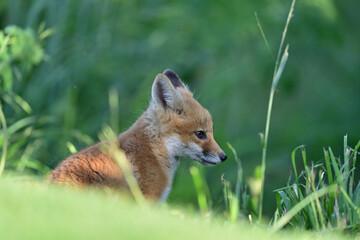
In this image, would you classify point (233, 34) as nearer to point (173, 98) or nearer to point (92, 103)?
point (92, 103)

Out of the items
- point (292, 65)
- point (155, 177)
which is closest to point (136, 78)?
point (292, 65)

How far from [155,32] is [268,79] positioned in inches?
90.6

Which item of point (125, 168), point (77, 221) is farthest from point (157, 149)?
point (77, 221)

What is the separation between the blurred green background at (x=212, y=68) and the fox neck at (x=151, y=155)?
3328 mm

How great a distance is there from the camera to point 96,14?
1056 cm

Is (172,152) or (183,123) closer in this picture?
(172,152)

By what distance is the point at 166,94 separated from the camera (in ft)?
20.0

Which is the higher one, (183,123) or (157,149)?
(183,123)

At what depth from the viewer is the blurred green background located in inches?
389

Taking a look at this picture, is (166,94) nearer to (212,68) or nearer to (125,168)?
(125,168)

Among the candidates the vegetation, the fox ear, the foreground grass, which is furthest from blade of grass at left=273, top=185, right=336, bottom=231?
the vegetation

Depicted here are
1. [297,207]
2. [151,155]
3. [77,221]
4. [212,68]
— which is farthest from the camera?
[212,68]

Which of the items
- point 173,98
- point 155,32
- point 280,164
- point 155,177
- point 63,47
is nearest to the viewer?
point 155,177

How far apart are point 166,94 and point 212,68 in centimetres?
556
